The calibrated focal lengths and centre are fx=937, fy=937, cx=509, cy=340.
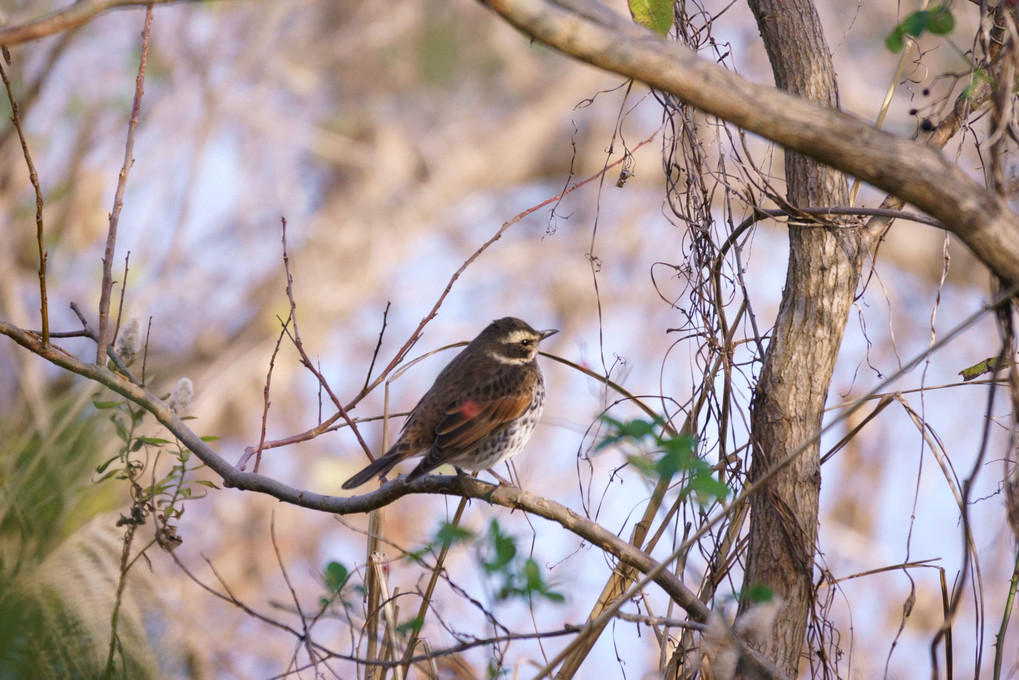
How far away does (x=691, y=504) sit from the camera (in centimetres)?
338

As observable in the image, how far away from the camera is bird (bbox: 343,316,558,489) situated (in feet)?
15.2

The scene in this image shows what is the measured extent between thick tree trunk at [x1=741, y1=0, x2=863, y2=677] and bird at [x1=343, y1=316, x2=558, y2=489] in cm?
160

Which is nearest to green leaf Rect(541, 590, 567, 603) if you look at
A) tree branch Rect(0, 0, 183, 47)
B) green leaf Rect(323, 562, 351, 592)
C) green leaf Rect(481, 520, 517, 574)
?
green leaf Rect(481, 520, 517, 574)

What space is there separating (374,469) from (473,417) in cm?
60

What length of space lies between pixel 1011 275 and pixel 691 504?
57.4 inches

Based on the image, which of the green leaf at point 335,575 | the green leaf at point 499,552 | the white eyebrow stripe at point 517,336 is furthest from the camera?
the white eyebrow stripe at point 517,336

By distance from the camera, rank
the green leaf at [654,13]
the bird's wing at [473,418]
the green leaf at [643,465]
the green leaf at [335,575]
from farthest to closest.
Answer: the bird's wing at [473,418]
the green leaf at [335,575]
the green leaf at [654,13]
the green leaf at [643,465]

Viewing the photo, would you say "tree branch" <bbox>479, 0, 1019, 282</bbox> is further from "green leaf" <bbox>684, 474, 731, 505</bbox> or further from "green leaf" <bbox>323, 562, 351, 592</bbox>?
"green leaf" <bbox>323, 562, 351, 592</bbox>

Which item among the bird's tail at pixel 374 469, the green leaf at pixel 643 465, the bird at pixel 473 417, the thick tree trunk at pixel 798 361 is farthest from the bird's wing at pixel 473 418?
the green leaf at pixel 643 465

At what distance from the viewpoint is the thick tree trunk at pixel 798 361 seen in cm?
322

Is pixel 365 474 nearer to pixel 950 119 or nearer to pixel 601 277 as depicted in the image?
pixel 950 119

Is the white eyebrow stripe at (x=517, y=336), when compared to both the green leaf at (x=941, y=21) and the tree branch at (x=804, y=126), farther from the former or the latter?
the tree branch at (x=804, y=126)

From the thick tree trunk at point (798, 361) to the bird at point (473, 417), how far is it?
1605 millimetres

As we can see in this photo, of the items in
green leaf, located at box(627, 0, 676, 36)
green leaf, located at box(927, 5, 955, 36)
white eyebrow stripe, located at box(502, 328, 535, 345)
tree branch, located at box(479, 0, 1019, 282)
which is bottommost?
tree branch, located at box(479, 0, 1019, 282)
